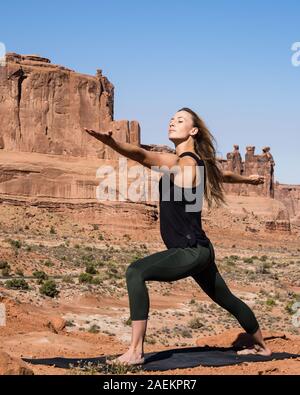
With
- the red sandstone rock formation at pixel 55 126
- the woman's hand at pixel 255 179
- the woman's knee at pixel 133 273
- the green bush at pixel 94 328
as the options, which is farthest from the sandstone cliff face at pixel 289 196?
the woman's knee at pixel 133 273

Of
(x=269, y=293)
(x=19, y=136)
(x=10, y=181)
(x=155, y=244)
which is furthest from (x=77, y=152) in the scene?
(x=269, y=293)

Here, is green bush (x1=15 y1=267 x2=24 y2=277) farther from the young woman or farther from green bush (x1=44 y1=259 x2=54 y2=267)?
the young woman

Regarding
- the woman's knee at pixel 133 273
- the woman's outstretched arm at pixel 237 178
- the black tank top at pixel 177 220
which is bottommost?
the woman's knee at pixel 133 273

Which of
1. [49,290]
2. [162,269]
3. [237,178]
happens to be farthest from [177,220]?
[49,290]

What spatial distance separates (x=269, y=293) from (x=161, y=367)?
2268 cm

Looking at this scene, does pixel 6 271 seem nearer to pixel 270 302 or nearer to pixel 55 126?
pixel 270 302

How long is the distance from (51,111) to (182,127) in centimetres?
6948

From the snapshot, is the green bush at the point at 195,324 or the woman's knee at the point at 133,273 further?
the green bush at the point at 195,324

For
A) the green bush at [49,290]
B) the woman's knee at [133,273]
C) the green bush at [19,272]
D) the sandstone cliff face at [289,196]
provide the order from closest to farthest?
the woman's knee at [133,273], the green bush at [49,290], the green bush at [19,272], the sandstone cliff face at [289,196]

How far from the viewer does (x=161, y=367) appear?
6539mm

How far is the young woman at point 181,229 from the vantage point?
6.29 meters

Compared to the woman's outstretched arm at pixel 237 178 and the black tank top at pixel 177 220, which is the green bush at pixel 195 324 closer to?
the woman's outstretched arm at pixel 237 178

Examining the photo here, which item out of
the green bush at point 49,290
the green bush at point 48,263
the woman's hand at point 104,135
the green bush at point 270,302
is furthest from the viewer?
the green bush at point 48,263

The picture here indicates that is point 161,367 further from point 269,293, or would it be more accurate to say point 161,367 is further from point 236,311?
point 269,293
